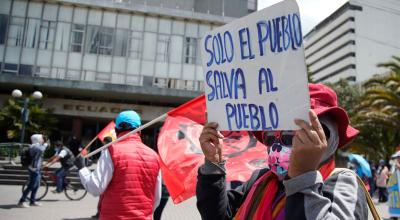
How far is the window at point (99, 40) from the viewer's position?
29422 mm

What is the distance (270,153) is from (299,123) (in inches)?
12.1

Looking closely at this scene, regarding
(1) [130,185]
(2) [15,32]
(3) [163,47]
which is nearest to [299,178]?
(1) [130,185]

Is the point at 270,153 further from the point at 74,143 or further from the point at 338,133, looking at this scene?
the point at 74,143

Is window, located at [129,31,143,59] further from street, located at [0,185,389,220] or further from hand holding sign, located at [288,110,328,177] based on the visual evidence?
hand holding sign, located at [288,110,328,177]

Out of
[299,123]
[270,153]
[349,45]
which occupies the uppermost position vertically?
[349,45]

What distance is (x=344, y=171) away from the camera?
158cm

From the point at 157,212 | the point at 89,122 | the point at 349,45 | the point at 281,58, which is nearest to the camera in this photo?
the point at 281,58

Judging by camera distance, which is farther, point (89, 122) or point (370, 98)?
point (89, 122)

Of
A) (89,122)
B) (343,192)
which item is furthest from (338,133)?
(89,122)

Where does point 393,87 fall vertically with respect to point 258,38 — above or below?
above

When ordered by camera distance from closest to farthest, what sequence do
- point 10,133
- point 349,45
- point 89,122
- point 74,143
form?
1. point 74,143
2. point 10,133
3. point 89,122
4. point 349,45

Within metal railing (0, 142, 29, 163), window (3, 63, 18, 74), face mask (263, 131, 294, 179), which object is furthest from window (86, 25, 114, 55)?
face mask (263, 131, 294, 179)

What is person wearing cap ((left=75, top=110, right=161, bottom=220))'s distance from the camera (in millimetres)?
3072

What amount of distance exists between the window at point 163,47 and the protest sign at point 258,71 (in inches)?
1121
